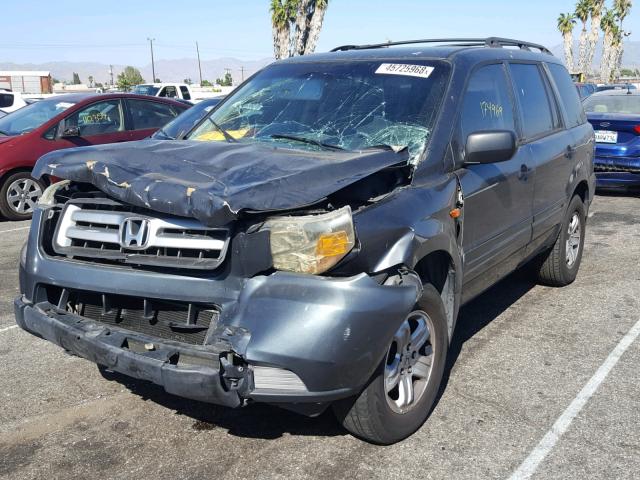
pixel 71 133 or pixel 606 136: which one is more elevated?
pixel 71 133

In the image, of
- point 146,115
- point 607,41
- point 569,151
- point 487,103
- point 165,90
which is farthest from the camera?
point 607,41

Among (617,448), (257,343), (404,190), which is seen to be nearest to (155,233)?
(257,343)

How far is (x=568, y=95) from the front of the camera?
6023 mm

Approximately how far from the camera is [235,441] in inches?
139

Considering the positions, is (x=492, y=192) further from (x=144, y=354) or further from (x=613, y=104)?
(x=613, y=104)

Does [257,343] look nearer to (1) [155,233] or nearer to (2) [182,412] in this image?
(1) [155,233]

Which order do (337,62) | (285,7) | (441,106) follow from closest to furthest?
(441,106)
(337,62)
(285,7)

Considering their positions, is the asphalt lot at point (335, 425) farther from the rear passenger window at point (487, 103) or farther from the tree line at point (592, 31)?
the tree line at point (592, 31)

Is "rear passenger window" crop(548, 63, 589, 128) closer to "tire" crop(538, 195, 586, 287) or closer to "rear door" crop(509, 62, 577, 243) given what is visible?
"rear door" crop(509, 62, 577, 243)

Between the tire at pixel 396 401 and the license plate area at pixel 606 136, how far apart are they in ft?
25.3

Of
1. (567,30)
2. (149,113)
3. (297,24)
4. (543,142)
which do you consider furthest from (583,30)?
(543,142)

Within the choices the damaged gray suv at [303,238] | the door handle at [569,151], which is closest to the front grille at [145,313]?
the damaged gray suv at [303,238]

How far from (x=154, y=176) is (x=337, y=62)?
5.86 ft

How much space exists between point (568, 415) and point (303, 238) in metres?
1.89
